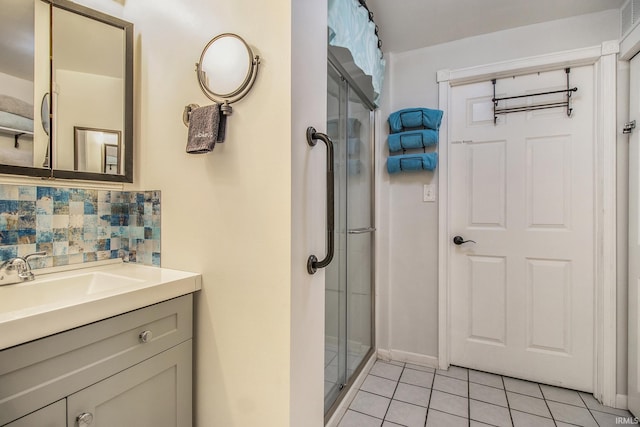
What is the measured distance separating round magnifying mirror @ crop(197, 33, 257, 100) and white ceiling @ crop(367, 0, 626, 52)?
3.70 feet

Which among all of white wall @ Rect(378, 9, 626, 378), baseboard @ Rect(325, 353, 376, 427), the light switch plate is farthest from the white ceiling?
baseboard @ Rect(325, 353, 376, 427)

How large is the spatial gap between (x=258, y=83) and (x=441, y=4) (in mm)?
1457

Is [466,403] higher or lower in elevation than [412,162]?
lower

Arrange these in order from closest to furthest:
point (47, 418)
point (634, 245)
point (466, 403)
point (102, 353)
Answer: point (47, 418), point (102, 353), point (634, 245), point (466, 403)

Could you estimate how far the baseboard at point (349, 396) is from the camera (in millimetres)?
1595

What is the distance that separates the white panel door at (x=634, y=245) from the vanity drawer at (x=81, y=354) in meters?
2.33

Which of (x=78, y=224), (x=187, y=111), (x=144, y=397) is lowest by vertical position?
(x=144, y=397)

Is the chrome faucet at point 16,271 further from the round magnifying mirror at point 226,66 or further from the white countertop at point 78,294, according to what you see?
the round magnifying mirror at point 226,66

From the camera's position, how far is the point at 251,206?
1.04 meters

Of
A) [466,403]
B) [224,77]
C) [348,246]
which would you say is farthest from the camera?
[348,246]

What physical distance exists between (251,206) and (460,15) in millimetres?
1873

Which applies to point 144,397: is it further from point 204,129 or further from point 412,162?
point 412,162

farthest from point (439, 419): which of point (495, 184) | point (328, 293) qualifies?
point (495, 184)

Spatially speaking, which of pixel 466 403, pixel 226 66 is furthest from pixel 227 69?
pixel 466 403
